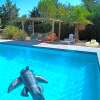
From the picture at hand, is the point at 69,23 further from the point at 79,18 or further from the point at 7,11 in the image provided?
the point at 7,11

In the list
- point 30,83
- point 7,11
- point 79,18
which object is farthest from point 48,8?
point 30,83

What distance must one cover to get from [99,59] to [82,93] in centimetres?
72

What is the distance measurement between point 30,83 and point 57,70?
0.73m

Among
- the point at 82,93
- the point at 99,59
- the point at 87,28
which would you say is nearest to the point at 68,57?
the point at 99,59

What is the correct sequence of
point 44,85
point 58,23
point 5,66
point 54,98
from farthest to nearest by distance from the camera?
1. point 58,23
2. point 5,66
3. point 44,85
4. point 54,98

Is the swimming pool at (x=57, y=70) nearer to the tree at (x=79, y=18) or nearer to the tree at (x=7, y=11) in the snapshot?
the tree at (x=79, y=18)

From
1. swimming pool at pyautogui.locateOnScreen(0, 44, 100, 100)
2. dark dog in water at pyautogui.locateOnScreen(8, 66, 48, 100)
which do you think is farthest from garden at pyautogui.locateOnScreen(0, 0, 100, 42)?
dark dog in water at pyautogui.locateOnScreen(8, 66, 48, 100)

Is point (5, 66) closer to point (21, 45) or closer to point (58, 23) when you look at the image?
point (21, 45)

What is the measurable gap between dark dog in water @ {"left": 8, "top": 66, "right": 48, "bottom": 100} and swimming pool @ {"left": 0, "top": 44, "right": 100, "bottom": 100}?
82mm

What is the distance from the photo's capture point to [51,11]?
20.6 metres

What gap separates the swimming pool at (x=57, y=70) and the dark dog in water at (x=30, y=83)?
8cm

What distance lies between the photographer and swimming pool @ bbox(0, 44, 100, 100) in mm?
3668

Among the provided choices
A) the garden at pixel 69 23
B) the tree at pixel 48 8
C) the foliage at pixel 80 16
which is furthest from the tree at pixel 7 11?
the foliage at pixel 80 16

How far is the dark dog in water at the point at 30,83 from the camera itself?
357 cm
